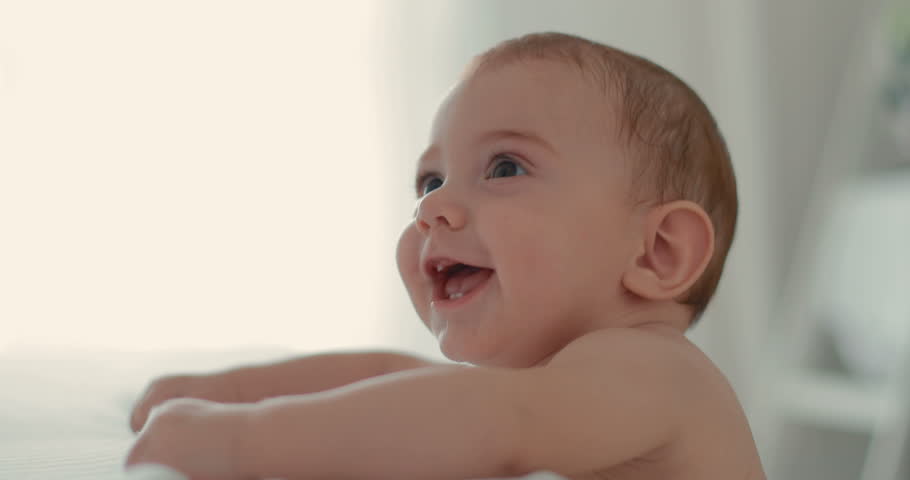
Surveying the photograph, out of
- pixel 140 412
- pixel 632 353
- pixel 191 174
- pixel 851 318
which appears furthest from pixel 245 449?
pixel 851 318

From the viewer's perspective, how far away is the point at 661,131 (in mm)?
858

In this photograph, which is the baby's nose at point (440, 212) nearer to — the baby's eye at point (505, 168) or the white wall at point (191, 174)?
the baby's eye at point (505, 168)

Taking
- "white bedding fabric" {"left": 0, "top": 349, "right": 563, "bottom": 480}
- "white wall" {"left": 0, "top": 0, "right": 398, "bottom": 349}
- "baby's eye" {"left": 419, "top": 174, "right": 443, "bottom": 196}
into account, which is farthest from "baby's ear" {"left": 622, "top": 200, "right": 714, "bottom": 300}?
"white wall" {"left": 0, "top": 0, "right": 398, "bottom": 349}

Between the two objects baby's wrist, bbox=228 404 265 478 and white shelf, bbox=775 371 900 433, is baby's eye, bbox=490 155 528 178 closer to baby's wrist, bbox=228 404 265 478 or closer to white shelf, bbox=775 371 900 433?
baby's wrist, bbox=228 404 265 478

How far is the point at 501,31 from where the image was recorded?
2373mm

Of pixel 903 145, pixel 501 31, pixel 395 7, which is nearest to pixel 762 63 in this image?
pixel 903 145

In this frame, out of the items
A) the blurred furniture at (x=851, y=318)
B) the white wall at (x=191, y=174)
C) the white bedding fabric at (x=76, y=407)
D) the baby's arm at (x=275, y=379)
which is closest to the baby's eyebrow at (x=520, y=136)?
the baby's arm at (x=275, y=379)

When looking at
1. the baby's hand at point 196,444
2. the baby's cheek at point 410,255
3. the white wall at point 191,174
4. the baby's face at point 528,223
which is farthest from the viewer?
the white wall at point 191,174

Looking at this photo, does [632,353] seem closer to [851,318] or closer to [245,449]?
[245,449]

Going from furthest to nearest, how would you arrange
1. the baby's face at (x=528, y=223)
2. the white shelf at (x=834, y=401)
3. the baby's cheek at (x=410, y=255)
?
1. the white shelf at (x=834, y=401)
2. the baby's cheek at (x=410, y=255)
3. the baby's face at (x=528, y=223)

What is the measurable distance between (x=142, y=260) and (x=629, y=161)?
54.5 inches

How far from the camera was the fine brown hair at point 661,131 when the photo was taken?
85 centimetres

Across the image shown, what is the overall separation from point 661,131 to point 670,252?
110 mm

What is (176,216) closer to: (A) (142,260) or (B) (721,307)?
(A) (142,260)
